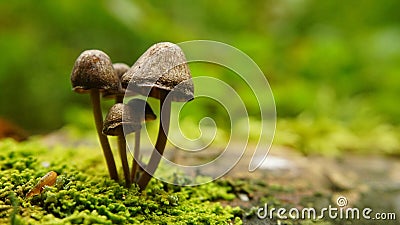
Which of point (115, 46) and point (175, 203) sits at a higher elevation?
point (115, 46)

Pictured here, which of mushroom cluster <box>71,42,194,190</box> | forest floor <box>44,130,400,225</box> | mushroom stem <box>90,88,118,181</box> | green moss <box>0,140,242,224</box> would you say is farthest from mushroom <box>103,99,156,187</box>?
forest floor <box>44,130,400,225</box>

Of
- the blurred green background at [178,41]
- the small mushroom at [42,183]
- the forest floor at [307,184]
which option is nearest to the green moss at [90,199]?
the small mushroom at [42,183]

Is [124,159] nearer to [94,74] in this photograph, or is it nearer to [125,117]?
[125,117]

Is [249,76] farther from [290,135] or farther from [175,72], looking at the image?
[175,72]

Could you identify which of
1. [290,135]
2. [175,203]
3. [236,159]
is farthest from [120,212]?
[290,135]

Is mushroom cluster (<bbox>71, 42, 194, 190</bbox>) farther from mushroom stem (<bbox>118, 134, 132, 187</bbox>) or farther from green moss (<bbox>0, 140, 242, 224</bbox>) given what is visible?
green moss (<bbox>0, 140, 242, 224</bbox>)

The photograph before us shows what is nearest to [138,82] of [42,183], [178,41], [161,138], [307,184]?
[161,138]
